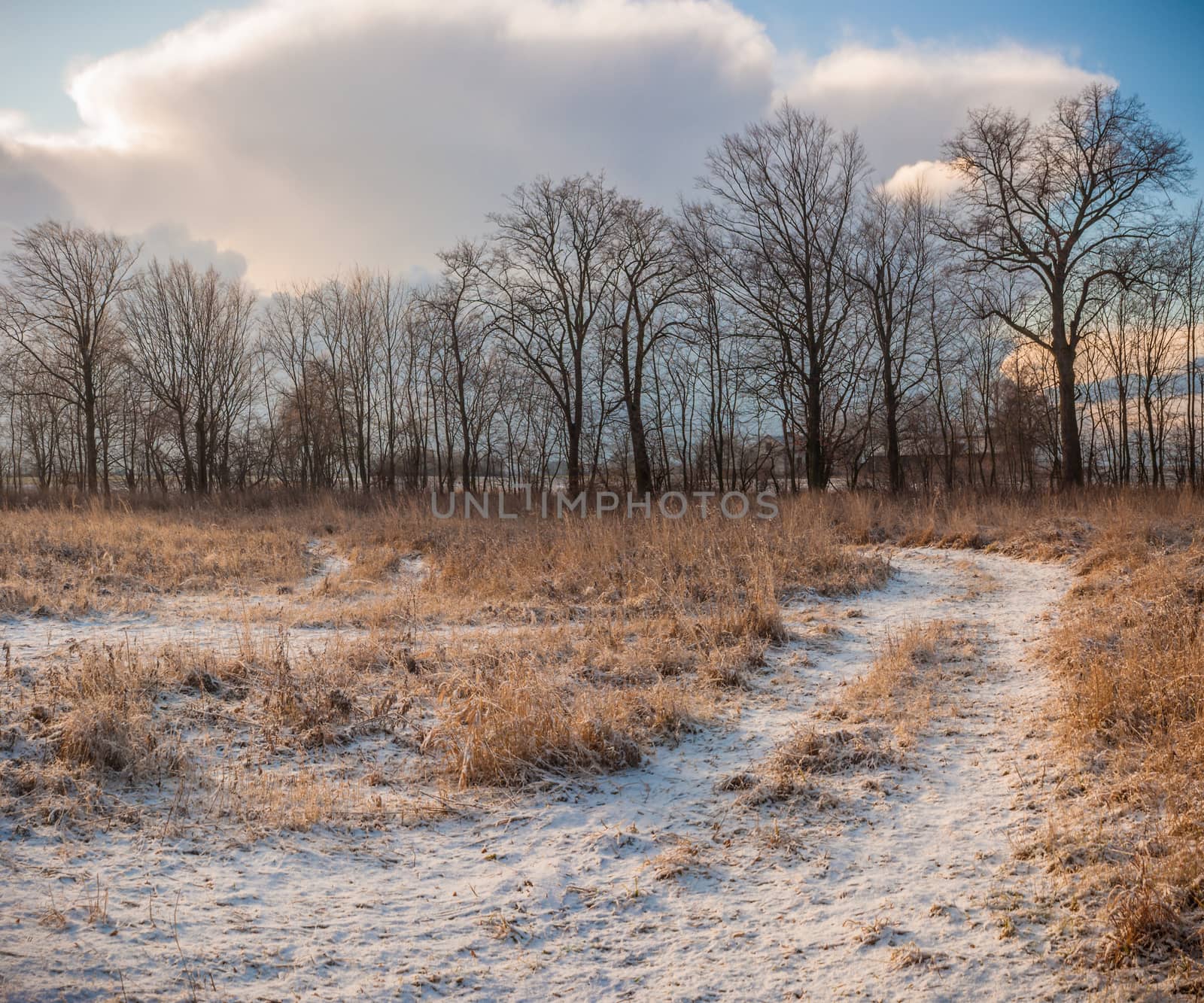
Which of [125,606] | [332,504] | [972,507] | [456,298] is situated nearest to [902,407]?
[972,507]

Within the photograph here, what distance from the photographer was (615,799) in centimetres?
391

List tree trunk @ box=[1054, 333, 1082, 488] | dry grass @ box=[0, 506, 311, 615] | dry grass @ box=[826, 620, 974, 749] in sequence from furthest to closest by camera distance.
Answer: tree trunk @ box=[1054, 333, 1082, 488] → dry grass @ box=[0, 506, 311, 615] → dry grass @ box=[826, 620, 974, 749]

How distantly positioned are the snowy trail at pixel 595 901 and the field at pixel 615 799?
14mm

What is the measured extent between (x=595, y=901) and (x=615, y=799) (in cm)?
93

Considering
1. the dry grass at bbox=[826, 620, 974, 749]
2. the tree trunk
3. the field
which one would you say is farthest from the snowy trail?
the tree trunk

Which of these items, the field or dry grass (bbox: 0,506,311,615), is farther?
dry grass (bbox: 0,506,311,615)

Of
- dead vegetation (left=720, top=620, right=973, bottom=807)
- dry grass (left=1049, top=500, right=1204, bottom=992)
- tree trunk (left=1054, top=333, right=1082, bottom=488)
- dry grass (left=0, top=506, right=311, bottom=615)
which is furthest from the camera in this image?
tree trunk (left=1054, top=333, right=1082, bottom=488)

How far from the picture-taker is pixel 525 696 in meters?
4.74

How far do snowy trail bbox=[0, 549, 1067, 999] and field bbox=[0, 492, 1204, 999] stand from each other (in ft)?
0.05

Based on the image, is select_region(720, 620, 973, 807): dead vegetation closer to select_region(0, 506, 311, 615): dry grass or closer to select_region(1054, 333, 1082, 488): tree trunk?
select_region(0, 506, 311, 615): dry grass

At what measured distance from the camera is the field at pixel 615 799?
2.51 m

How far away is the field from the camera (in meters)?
2.51

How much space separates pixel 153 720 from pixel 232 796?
1293 mm

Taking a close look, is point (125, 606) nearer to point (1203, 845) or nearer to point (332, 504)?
point (1203, 845)
